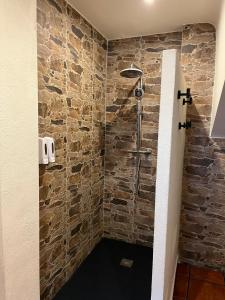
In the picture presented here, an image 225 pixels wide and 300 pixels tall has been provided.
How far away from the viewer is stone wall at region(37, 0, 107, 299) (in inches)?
64.4

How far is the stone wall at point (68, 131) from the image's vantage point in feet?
5.37

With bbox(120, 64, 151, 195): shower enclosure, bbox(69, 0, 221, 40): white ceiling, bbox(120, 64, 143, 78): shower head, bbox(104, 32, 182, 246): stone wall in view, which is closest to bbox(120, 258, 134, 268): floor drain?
bbox(104, 32, 182, 246): stone wall

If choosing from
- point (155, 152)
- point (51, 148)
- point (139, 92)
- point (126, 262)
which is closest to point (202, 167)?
point (155, 152)

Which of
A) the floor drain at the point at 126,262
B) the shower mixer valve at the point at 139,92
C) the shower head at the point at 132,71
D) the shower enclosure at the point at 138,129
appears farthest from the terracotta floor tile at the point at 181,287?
the shower head at the point at 132,71

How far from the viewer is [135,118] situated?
2.50 meters

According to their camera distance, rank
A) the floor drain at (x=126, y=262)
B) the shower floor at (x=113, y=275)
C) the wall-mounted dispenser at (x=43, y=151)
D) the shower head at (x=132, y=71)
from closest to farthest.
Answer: the wall-mounted dispenser at (x=43, y=151)
the shower floor at (x=113, y=275)
the shower head at (x=132, y=71)
the floor drain at (x=126, y=262)

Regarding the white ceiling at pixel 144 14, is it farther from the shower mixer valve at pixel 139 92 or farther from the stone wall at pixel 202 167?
the shower mixer valve at pixel 139 92

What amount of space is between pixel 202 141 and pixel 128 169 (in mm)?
856

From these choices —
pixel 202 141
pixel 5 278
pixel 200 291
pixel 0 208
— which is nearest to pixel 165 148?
pixel 0 208

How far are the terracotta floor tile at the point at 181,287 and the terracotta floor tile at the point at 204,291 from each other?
4 cm

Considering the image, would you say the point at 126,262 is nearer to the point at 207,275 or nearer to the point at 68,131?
the point at 207,275

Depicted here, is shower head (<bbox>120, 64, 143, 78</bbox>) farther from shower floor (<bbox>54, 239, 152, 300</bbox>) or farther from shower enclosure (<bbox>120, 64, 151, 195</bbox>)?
shower floor (<bbox>54, 239, 152, 300</bbox>)

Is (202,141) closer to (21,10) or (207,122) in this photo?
(207,122)

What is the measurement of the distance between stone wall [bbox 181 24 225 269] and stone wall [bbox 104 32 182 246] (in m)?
0.29
